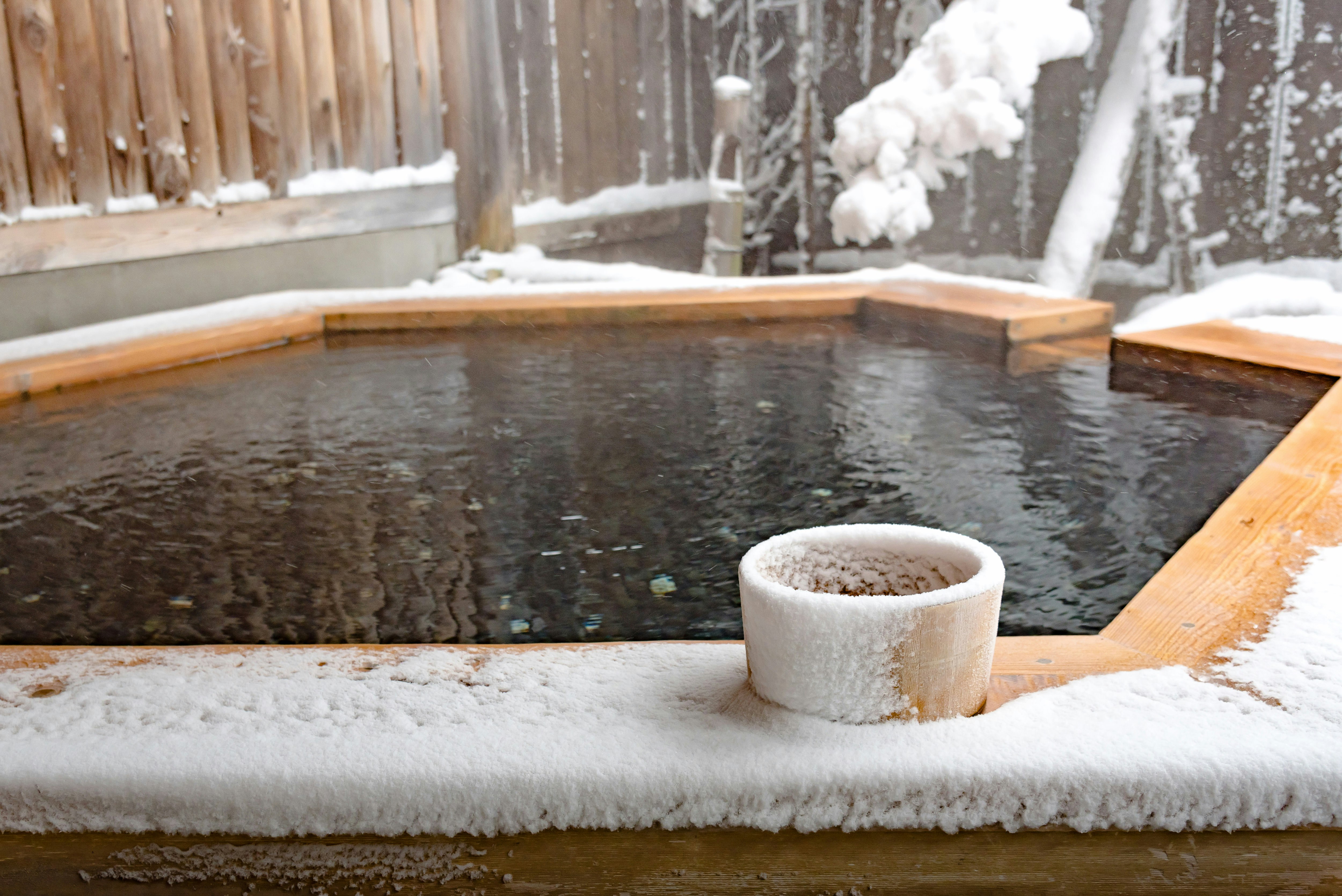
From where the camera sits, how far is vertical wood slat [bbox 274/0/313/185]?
4.47 metres

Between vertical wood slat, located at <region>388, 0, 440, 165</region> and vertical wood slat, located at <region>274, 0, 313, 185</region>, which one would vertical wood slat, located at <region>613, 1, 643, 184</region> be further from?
vertical wood slat, located at <region>274, 0, 313, 185</region>

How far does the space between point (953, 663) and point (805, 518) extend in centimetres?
112

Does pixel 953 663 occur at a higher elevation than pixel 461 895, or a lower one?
higher

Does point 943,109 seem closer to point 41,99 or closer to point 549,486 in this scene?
point 549,486

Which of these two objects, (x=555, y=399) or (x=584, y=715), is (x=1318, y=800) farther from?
(x=555, y=399)

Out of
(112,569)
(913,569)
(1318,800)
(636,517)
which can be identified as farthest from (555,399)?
(1318,800)

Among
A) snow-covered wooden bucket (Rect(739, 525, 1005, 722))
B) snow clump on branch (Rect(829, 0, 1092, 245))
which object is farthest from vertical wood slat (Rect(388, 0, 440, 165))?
snow-covered wooden bucket (Rect(739, 525, 1005, 722))

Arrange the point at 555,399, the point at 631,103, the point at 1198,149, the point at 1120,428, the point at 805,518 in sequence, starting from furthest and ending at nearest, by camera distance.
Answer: the point at 631,103 < the point at 1198,149 < the point at 555,399 < the point at 1120,428 < the point at 805,518

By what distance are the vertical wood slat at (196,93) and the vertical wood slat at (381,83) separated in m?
0.77

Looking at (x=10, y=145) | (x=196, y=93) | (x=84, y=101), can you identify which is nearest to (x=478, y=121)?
(x=196, y=93)

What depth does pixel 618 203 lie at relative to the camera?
6.22 metres

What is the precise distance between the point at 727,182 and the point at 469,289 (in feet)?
5.33

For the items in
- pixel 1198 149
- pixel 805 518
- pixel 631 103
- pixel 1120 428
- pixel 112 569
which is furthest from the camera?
pixel 631 103

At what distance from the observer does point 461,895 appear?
101 centimetres
